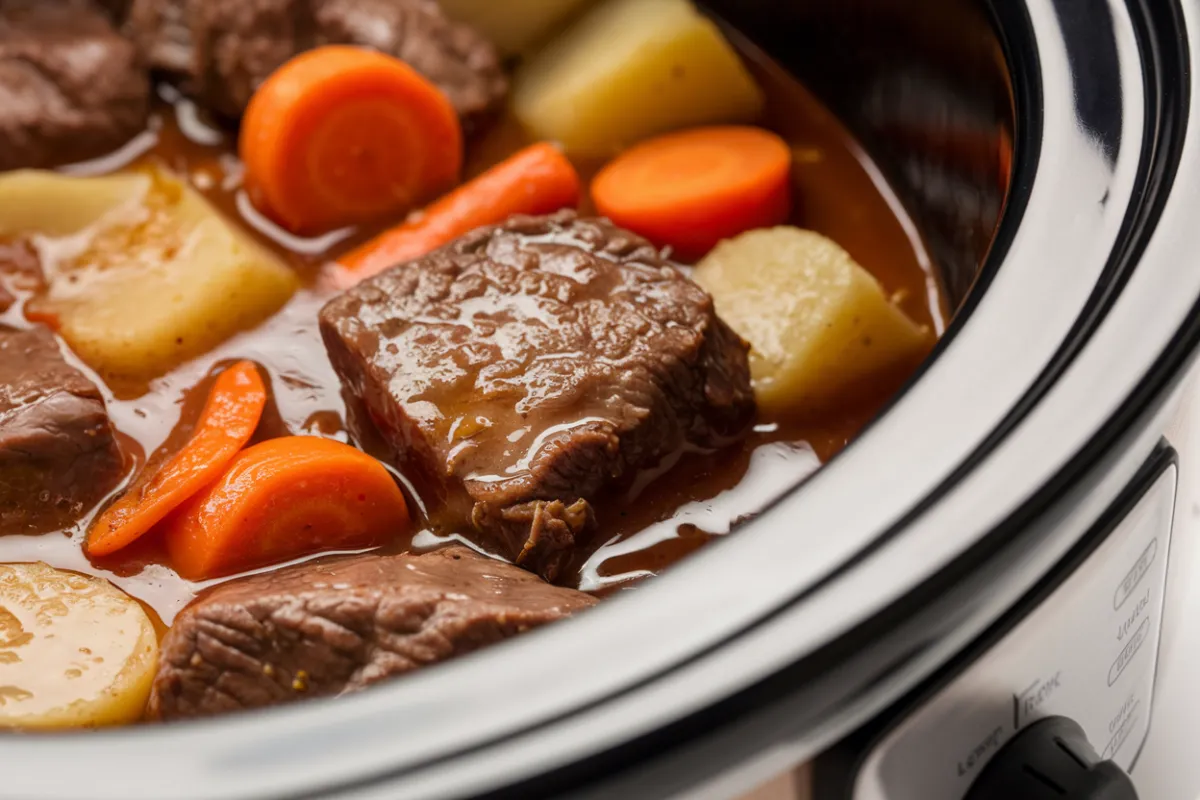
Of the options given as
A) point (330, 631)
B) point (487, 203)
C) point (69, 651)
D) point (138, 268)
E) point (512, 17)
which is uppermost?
point (512, 17)

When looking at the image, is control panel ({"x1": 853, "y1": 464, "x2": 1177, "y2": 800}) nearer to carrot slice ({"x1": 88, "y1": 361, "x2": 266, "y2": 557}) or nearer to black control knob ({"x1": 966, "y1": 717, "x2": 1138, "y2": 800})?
black control knob ({"x1": 966, "y1": 717, "x2": 1138, "y2": 800})

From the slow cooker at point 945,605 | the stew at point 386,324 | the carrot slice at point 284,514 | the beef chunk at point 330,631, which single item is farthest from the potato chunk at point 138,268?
the slow cooker at point 945,605

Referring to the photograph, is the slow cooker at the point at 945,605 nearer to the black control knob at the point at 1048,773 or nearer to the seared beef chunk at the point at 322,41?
the black control knob at the point at 1048,773

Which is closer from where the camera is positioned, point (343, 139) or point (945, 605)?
point (945, 605)

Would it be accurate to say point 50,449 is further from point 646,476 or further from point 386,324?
point 646,476

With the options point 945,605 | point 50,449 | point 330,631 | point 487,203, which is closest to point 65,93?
point 487,203

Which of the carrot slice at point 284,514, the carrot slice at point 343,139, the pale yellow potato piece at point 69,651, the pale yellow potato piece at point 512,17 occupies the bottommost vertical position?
the pale yellow potato piece at point 69,651

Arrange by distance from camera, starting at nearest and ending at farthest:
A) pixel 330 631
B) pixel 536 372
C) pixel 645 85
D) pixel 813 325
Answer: pixel 330 631 → pixel 536 372 → pixel 813 325 → pixel 645 85

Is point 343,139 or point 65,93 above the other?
point 343,139
